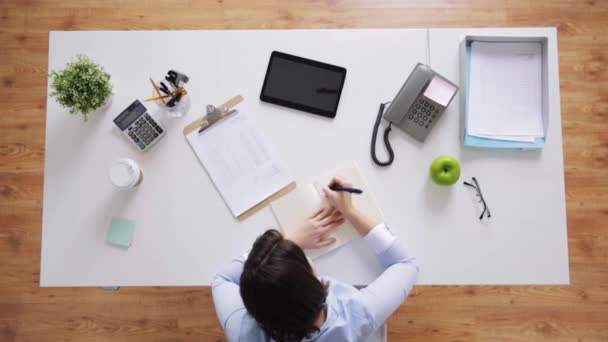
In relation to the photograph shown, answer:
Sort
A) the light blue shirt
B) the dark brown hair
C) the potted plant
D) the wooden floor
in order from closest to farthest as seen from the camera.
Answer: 1. the dark brown hair
2. the light blue shirt
3. the potted plant
4. the wooden floor

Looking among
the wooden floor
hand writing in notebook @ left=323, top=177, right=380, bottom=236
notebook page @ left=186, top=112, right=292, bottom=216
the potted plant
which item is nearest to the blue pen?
hand writing in notebook @ left=323, top=177, right=380, bottom=236

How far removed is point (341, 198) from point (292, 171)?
5.8 inches

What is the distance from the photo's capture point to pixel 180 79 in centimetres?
109

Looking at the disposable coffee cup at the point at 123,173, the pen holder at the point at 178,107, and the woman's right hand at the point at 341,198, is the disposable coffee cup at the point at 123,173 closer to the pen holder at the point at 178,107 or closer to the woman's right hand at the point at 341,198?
the pen holder at the point at 178,107

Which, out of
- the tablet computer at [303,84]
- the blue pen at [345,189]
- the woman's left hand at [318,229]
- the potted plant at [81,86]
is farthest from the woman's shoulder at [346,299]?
the potted plant at [81,86]

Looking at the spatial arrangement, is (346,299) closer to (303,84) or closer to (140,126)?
(303,84)

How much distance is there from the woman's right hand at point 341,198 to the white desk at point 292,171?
67mm

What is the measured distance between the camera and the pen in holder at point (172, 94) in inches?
42.9

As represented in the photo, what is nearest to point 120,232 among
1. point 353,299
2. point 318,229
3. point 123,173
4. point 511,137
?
point 123,173

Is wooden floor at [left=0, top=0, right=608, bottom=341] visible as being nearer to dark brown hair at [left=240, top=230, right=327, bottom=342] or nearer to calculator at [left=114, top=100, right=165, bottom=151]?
calculator at [left=114, top=100, right=165, bottom=151]

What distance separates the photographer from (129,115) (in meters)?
1.11

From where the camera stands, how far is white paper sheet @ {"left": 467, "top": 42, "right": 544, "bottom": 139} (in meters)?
1.09

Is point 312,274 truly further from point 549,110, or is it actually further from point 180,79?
point 549,110

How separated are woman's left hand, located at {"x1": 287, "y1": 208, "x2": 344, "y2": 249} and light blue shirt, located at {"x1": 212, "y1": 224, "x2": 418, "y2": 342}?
9 centimetres
